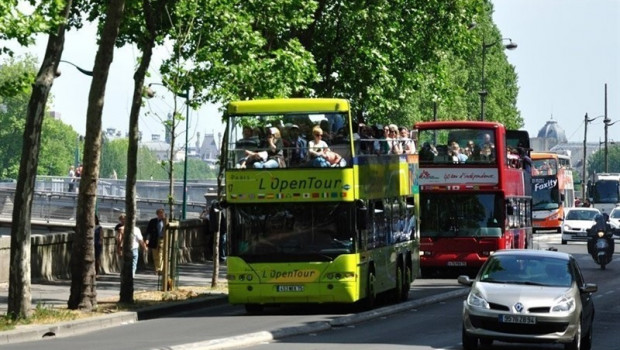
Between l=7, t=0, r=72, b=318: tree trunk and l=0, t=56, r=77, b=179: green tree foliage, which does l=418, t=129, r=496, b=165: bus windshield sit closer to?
l=7, t=0, r=72, b=318: tree trunk

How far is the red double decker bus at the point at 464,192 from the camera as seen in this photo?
41000 millimetres

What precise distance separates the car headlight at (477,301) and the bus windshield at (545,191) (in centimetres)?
6037

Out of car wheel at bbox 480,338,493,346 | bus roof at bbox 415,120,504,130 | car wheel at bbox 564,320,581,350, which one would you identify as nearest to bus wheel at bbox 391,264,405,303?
bus roof at bbox 415,120,504,130

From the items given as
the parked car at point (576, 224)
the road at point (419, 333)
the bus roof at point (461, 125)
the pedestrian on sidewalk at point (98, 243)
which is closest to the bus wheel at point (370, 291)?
the road at point (419, 333)

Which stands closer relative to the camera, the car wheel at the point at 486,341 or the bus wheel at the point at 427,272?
the car wheel at the point at 486,341

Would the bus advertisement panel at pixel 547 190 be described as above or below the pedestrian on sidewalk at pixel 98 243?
above

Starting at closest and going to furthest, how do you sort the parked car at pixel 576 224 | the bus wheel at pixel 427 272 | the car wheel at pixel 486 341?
the car wheel at pixel 486 341 → the bus wheel at pixel 427 272 → the parked car at pixel 576 224

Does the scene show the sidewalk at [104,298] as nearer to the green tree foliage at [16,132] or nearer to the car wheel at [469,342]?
the car wheel at [469,342]

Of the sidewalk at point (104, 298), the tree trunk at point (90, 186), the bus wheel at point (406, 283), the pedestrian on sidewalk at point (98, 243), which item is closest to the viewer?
the sidewalk at point (104, 298)

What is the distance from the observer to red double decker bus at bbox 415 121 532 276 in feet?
135

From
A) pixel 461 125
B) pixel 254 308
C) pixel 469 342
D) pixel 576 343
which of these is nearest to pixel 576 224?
pixel 461 125


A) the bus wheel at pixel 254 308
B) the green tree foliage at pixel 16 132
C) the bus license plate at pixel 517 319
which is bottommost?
the bus wheel at pixel 254 308

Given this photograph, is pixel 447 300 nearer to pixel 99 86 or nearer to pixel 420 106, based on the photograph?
pixel 99 86

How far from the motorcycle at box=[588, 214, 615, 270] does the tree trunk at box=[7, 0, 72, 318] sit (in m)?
27.2
